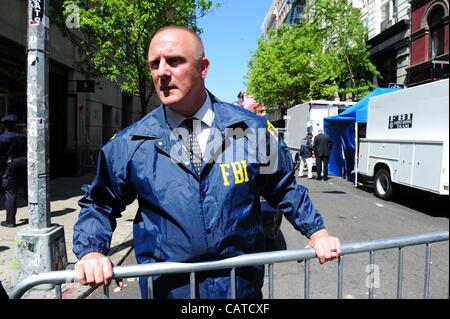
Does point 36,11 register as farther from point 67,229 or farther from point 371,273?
point 371,273

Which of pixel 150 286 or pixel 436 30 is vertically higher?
pixel 436 30

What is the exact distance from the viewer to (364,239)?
7105 mm

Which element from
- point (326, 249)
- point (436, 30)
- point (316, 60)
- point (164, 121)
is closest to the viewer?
point (326, 249)

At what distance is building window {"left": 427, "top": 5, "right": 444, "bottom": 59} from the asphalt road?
37.0 ft

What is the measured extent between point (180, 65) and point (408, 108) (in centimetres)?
979

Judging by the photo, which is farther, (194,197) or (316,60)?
(316,60)

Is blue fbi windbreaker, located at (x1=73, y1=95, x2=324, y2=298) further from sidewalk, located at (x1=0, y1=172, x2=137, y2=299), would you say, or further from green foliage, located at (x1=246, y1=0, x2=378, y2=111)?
green foliage, located at (x1=246, y1=0, x2=378, y2=111)

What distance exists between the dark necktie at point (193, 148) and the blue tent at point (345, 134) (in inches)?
501

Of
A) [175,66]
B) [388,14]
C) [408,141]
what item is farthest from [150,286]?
[388,14]

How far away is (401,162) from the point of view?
10461mm

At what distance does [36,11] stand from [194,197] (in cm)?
390

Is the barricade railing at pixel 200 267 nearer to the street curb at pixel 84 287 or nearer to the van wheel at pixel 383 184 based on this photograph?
the street curb at pixel 84 287

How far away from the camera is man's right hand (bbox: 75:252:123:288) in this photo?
1819mm

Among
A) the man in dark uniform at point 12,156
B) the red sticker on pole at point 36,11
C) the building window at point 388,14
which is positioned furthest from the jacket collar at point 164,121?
the building window at point 388,14
